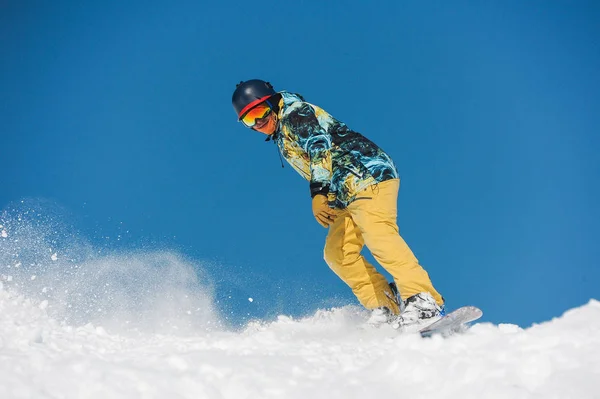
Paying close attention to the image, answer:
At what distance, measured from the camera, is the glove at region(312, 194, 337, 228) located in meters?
5.33

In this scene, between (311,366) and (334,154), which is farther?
(334,154)

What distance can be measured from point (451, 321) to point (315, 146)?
218 cm

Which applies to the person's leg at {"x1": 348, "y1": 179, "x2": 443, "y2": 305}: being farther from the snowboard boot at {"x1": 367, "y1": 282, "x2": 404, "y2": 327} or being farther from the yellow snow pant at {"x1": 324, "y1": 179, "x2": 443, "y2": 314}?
the snowboard boot at {"x1": 367, "y1": 282, "x2": 404, "y2": 327}

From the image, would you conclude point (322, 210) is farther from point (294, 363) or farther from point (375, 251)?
point (294, 363)

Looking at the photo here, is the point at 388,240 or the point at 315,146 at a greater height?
the point at 315,146

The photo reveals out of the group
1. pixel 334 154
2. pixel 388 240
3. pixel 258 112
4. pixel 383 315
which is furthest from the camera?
pixel 258 112

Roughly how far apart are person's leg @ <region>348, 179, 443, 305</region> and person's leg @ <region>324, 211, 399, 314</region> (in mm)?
764

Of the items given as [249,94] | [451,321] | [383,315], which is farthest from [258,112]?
[451,321]

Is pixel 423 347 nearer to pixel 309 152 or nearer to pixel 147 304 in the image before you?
Result: pixel 309 152

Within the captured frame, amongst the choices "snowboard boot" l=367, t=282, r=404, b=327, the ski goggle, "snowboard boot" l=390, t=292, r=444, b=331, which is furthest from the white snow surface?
the ski goggle

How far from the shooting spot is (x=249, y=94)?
575 centimetres

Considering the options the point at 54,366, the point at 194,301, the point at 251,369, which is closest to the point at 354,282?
the point at 194,301

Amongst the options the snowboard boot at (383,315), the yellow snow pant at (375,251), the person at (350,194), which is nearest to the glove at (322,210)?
the person at (350,194)

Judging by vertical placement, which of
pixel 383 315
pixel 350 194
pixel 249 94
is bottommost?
pixel 383 315
